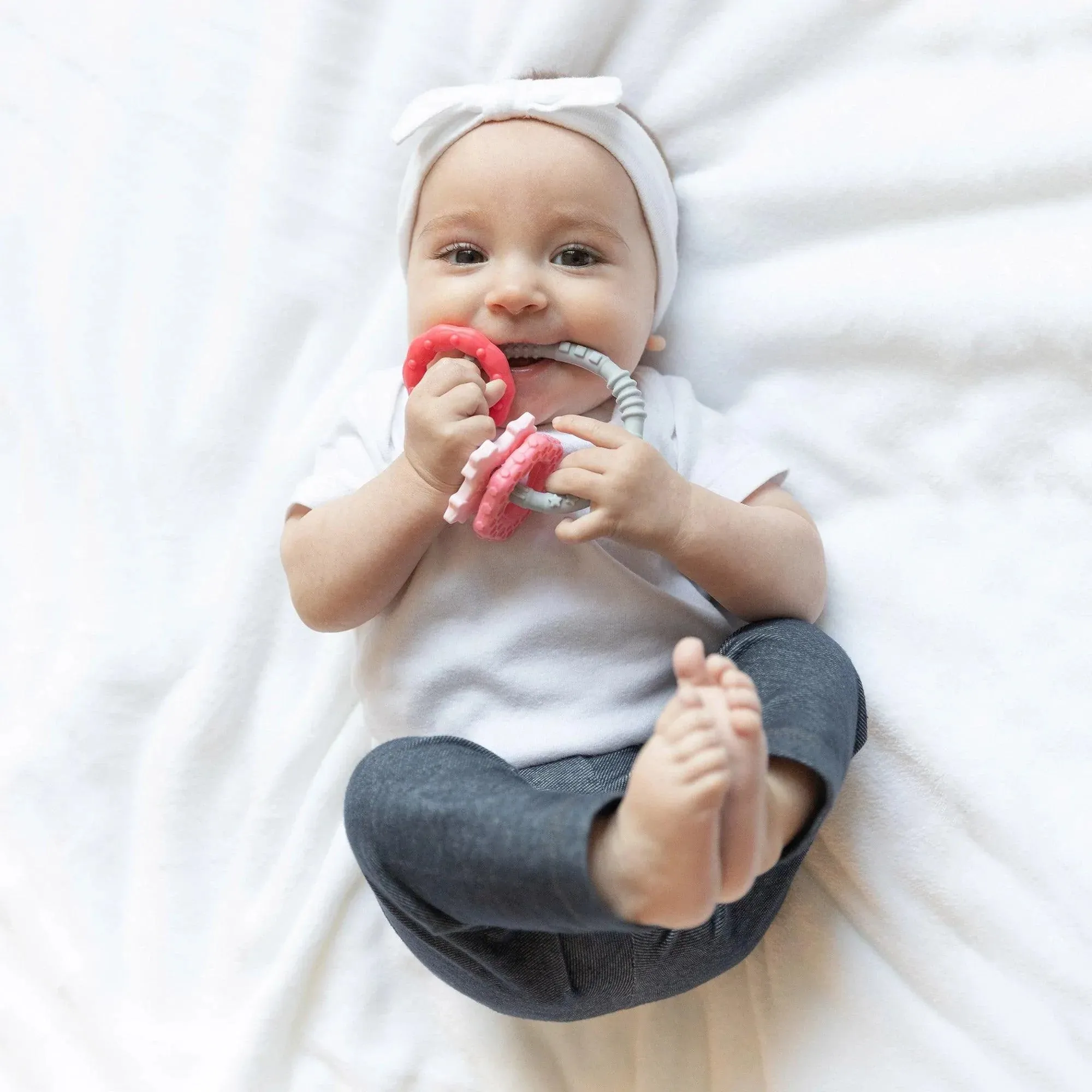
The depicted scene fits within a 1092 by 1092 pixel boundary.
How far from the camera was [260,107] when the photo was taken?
1424mm

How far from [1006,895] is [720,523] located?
1.42 ft

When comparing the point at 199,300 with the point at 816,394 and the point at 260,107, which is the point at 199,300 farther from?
the point at 816,394

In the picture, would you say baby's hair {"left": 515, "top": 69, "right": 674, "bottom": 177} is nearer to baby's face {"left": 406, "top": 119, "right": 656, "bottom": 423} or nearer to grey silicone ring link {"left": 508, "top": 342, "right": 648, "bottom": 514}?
baby's face {"left": 406, "top": 119, "right": 656, "bottom": 423}


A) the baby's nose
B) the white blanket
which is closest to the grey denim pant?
the white blanket

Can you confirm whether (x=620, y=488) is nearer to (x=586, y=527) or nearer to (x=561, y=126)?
(x=586, y=527)

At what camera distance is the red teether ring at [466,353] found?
1.07m

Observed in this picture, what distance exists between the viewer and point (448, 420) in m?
1.02

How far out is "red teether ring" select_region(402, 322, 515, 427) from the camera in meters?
1.07

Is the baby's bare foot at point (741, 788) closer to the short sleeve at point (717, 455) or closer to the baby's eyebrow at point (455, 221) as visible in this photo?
the short sleeve at point (717, 455)

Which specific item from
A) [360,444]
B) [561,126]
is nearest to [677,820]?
[360,444]

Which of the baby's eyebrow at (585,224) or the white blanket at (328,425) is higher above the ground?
the baby's eyebrow at (585,224)

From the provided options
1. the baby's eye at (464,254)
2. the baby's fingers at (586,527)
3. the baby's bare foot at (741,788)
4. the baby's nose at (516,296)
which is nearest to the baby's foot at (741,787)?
the baby's bare foot at (741,788)

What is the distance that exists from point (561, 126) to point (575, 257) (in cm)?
13

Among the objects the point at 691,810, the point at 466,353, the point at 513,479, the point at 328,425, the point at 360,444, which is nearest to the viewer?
the point at 691,810
